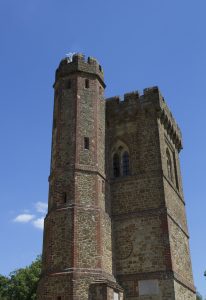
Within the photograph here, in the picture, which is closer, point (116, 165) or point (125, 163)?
point (125, 163)

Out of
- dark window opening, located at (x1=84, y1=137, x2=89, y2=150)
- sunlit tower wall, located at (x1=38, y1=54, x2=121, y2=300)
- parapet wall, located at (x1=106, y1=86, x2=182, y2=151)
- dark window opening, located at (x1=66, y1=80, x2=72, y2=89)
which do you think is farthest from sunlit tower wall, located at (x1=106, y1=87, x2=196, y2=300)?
dark window opening, located at (x1=66, y1=80, x2=72, y2=89)

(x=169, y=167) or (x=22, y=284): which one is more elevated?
(x=169, y=167)

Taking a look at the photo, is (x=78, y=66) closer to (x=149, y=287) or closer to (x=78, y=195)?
(x=78, y=195)

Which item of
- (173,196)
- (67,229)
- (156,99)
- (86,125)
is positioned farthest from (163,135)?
(67,229)

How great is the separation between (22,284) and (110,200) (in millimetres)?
19407

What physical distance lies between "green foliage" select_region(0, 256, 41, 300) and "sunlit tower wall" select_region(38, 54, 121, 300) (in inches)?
758

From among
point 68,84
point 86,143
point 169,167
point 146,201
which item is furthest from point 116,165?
point 68,84

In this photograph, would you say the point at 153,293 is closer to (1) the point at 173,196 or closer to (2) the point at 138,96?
(1) the point at 173,196

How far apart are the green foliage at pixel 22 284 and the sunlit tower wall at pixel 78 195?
19.3 metres

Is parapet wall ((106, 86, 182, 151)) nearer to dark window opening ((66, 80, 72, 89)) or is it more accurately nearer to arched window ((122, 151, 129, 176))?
arched window ((122, 151, 129, 176))

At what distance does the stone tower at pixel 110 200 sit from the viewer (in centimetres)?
1762

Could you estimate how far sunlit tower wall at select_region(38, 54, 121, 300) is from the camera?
1698 cm

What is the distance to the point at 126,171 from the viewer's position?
22.8 m

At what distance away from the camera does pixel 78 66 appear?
75.6 feet
